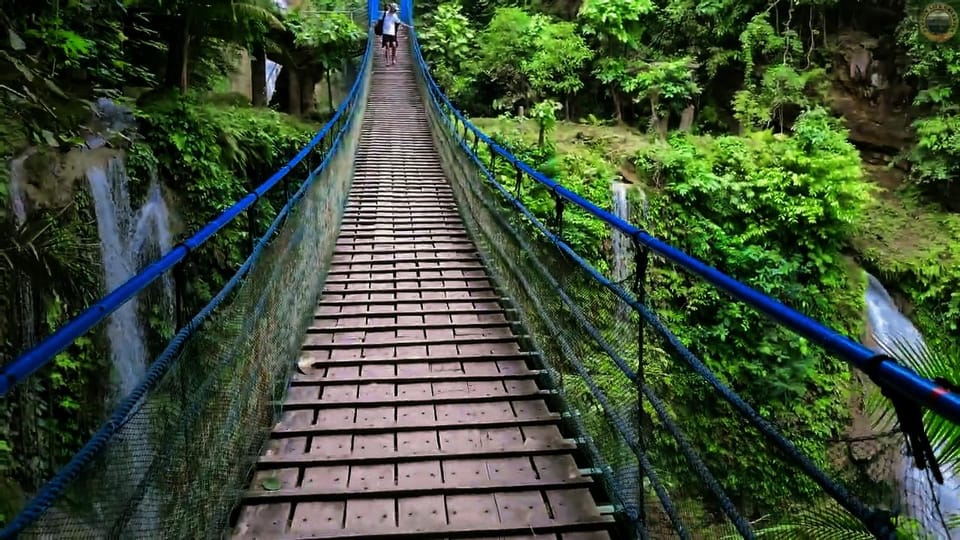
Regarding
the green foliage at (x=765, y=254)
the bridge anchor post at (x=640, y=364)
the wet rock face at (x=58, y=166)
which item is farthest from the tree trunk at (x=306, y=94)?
the bridge anchor post at (x=640, y=364)

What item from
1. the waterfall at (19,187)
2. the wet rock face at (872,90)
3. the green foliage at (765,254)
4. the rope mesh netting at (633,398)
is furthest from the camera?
the wet rock face at (872,90)

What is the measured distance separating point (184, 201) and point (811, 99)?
1086 cm

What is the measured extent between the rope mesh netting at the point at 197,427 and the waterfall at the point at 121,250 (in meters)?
1.69

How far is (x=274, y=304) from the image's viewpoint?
10.3 feet

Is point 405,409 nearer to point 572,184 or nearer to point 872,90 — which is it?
point 572,184

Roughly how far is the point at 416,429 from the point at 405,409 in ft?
0.74

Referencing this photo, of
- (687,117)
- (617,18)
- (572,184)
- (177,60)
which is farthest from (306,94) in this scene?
(687,117)

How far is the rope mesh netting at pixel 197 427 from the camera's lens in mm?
1395

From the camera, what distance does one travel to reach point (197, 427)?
6.68 feet

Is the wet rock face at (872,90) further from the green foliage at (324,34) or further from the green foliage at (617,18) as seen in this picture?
the green foliage at (324,34)

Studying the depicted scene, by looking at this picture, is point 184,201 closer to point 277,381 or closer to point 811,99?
point 277,381

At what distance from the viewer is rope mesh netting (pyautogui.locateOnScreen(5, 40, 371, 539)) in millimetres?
1395

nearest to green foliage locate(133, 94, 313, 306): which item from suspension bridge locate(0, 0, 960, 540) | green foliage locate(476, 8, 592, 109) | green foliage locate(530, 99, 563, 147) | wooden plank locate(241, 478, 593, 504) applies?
suspension bridge locate(0, 0, 960, 540)

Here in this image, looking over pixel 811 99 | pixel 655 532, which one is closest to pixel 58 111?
pixel 655 532
